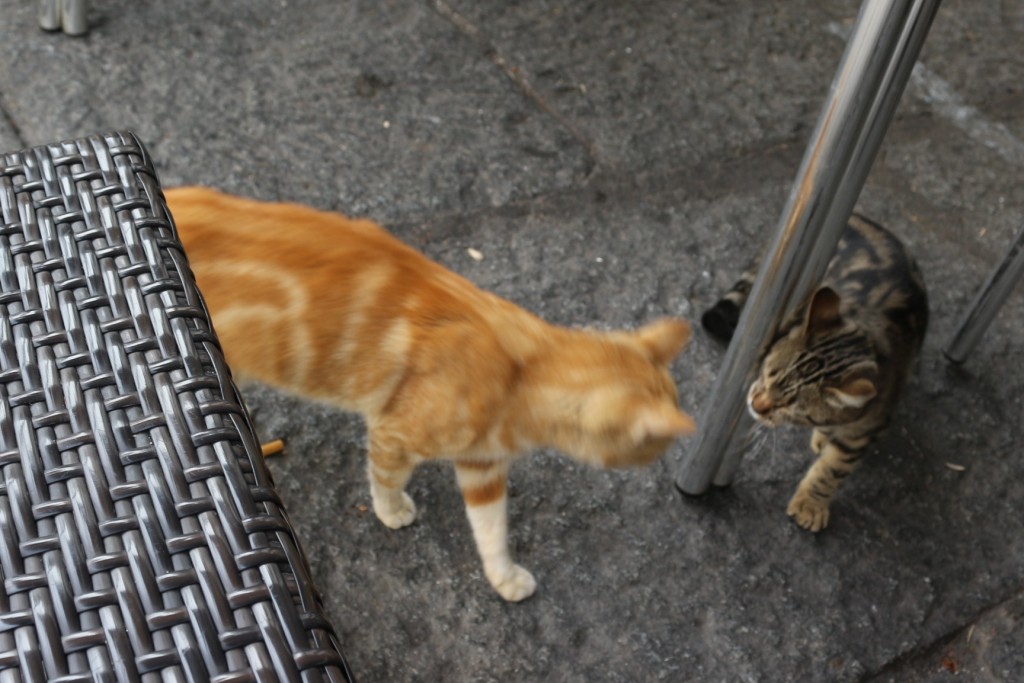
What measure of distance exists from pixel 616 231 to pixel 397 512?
89 cm

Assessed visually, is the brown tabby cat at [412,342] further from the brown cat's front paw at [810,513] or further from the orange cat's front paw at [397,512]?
the brown cat's front paw at [810,513]

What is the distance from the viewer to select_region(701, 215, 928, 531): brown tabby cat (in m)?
1.66

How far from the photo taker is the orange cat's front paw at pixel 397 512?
165 cm

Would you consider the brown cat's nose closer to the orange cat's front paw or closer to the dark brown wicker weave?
the orange cat's front paw

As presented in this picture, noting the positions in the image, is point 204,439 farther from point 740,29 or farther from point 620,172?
point 740,29

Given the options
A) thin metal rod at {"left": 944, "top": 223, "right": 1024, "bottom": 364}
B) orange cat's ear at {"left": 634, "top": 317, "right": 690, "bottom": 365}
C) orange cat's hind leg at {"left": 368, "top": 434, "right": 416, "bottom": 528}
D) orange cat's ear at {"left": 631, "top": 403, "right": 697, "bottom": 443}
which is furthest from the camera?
thin metal rod at {"left": 944, "top": 223, "right": 1024, "bottom": 364}

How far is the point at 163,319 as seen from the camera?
89 cm

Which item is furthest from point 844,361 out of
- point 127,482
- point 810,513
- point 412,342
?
point 127,482

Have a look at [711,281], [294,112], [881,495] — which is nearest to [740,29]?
[711,281]

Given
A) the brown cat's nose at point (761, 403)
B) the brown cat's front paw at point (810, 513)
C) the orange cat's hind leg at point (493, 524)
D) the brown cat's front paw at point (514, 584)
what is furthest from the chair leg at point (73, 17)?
the brown cat's front paw at point (810, 513)

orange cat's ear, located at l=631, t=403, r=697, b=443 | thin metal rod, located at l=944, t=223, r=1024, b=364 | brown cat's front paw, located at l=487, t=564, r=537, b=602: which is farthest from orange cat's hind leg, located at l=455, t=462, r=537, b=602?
thin metal rod, located at l=944, t=223, r=1024, b=364

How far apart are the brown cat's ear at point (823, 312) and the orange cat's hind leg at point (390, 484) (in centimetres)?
69

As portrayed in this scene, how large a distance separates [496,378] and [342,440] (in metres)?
0.51

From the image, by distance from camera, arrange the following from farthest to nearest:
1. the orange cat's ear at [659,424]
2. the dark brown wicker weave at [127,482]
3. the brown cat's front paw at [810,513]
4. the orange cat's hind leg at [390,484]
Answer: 1. the brown cat's front paw at [810,513]
2. the orange cat's hind leg at [390,484]
3. the orange cat's ear at [659,424]
4. the dark brown wicker weave at [127,482]
